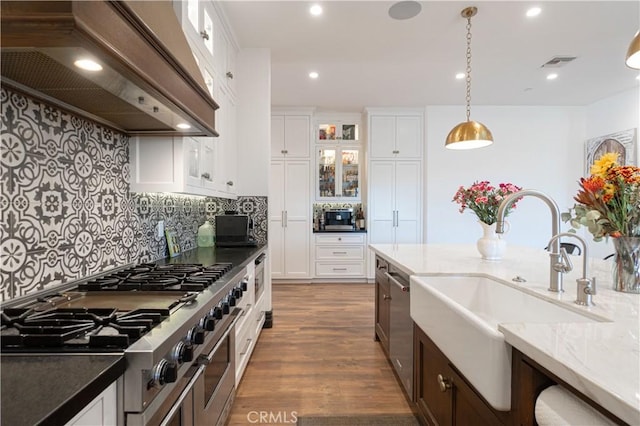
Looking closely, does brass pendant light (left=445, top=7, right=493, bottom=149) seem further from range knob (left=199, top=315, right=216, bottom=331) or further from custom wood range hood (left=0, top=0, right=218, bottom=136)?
range knob (left=199, top=315, right=216, bottom=331)

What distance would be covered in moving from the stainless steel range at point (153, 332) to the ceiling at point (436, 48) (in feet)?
7.54

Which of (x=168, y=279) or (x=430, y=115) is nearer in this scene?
(x=168, y=279)

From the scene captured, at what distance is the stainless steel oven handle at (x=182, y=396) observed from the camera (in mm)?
906

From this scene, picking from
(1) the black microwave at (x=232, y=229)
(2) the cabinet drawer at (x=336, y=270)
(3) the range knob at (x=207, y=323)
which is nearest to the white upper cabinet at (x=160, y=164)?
(3) the range knob at (x=207, y=323)

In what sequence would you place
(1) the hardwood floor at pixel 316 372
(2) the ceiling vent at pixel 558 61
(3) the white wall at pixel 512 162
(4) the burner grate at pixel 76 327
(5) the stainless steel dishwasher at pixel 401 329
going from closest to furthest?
(4) the burner grate at pixel 76 327 < (5) the stainless steel dishwasher at pixel 401 329 < (1) the hardwood floor at pixel 316 372 < (2) the ceiling vent at pixel 558 61 < (3) the white wall at pixel 512 162

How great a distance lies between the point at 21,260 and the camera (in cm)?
109

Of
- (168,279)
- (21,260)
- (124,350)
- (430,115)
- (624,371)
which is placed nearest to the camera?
(624,371)

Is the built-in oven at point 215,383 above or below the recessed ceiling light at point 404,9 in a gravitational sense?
below

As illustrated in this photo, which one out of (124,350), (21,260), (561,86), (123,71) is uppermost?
(561,86)

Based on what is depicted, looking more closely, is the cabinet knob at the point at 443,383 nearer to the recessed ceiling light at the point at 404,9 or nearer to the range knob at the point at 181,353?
the range knob at the point at 181,353

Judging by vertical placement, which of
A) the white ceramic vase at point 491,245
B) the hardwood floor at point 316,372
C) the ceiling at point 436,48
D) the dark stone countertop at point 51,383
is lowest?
the hardwood floor at point 316,372

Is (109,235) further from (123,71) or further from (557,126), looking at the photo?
(557,126)

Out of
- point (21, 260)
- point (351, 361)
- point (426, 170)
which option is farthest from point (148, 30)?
point (426, 170)

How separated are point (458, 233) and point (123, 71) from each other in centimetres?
511
